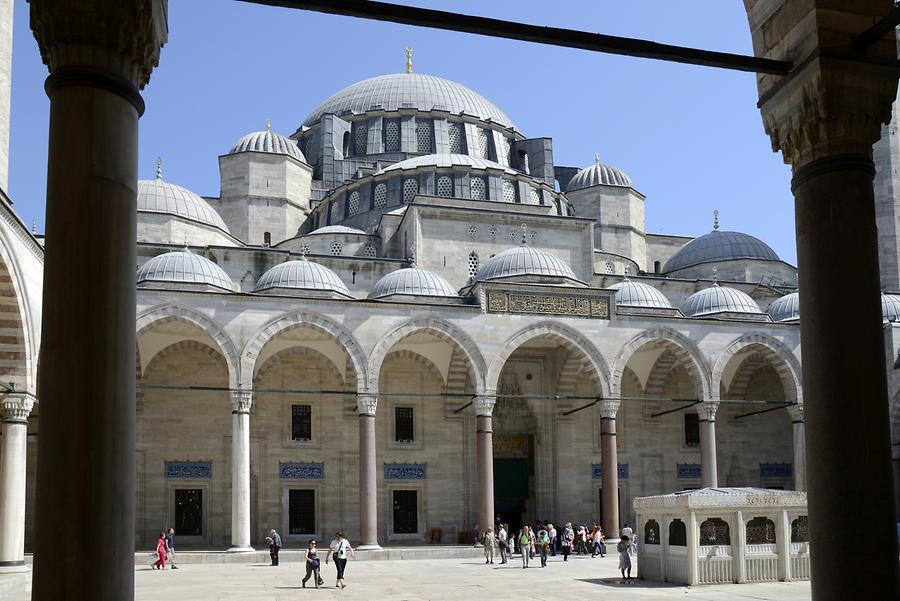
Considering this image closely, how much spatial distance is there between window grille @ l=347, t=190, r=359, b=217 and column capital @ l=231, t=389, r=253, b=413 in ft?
32.5

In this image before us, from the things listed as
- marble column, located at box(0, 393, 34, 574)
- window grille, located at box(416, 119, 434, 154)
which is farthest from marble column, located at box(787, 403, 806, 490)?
marble column, located at box(0, 393, 34, 574)

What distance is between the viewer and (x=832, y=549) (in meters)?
4.35

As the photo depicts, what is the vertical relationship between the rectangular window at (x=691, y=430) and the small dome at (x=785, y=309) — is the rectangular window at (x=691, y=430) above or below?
below

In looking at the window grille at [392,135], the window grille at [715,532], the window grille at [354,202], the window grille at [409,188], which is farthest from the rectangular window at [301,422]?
the window grille at [715,532]

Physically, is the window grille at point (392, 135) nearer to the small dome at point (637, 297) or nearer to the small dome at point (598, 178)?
the small dome at point (598, 178)

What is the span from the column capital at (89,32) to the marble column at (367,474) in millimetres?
17187

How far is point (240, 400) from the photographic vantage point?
2025cm

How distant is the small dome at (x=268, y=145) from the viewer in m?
30.5

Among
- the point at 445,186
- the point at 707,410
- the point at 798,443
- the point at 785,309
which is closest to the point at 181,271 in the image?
the point at 445,186

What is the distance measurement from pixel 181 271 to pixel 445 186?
9.09m

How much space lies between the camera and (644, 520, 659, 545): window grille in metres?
14.8

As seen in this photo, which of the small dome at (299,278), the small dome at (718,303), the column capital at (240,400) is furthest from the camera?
the small dome at (718,303)

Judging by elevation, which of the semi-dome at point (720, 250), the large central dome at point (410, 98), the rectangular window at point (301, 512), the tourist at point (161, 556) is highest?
the large central dome at point (410, 98)

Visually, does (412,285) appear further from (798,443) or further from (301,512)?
(798,443)
